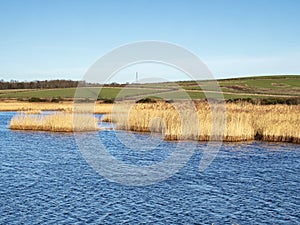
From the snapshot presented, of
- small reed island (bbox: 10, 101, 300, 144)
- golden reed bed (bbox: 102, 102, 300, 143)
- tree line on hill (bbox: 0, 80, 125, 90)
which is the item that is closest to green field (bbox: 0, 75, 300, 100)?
tree line on hill (bbox: 0, 80, 125, 90)

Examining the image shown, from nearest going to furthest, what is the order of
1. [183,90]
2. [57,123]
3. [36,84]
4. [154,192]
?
[154,192]
[57,123]
[183,90]
[36,84]

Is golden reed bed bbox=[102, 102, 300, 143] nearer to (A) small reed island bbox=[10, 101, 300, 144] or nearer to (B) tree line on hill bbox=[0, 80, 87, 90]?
(A) small reed island bbox=[10, 101, 300, 144]

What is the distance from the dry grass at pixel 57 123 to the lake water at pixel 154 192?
8.66 metres

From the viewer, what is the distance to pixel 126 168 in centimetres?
1554

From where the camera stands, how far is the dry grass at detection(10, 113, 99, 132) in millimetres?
27497

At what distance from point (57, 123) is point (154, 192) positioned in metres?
16.6

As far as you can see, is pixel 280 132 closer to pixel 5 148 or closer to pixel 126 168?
pixel 126 168

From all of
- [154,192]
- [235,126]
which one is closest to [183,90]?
[235,126]

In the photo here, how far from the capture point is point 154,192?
39.9 feet

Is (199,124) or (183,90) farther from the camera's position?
(183,90)

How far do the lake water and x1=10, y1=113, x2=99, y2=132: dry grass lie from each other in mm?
8660

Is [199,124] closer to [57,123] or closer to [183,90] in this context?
[57,123]

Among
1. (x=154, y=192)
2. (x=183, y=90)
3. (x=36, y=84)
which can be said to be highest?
(x=36, y=84)

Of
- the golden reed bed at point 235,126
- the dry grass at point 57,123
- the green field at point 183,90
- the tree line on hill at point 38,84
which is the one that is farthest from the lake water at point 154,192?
the tree line on hill at point 38,84
